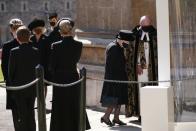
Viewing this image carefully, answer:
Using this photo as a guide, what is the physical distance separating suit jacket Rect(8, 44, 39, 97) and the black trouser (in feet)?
0.30

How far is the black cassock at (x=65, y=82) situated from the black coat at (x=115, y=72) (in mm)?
1156

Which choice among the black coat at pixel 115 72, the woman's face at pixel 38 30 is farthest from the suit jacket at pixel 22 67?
the woman's face at pixel 38 30

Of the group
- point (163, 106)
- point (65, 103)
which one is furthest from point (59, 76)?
point (163, 106)

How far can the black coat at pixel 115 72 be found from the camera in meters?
8.99

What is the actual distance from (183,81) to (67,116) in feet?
4.94

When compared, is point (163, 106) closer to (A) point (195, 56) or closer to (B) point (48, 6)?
(A) point (195, 56)

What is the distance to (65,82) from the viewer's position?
25.6 ft

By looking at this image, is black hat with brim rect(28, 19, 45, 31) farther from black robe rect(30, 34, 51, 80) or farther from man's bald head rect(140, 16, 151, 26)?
man's bald head rect(140, 16, 151, 26)

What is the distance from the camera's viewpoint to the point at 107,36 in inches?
445

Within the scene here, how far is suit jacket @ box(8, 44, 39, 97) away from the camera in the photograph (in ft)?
24.2

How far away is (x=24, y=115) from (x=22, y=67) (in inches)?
22.5

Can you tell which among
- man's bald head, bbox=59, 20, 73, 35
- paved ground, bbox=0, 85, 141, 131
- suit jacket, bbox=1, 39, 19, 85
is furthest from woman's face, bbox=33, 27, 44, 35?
man's bald head, bbox=59, 20, 73, 35

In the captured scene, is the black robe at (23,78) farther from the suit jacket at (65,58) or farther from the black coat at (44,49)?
the black coat at (44,49)

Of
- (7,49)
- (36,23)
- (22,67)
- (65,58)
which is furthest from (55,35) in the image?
(22,67)
